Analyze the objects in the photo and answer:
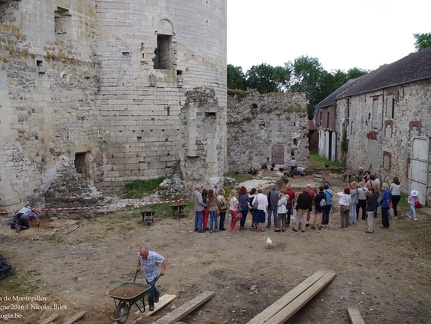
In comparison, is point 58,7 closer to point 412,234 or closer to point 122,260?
point 122,260

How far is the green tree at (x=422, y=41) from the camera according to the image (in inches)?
1425

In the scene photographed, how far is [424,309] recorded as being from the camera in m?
6.74

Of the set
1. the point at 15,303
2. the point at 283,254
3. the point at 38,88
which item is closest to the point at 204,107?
the point at 38,88

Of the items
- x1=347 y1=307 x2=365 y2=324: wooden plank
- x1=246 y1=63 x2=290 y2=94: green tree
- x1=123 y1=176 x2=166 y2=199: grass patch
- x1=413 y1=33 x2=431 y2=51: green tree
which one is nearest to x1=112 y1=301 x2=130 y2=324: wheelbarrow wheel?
x1=347 y1=307 x2=365 y2=324: wooden plank

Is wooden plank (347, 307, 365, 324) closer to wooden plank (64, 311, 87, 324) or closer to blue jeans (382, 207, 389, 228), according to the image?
wooden plank (64, 311, 87, 324)

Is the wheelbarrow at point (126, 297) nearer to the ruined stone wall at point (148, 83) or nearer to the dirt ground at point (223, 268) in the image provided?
the dirt ground at point (223, 268)

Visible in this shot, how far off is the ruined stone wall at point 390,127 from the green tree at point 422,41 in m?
16.2

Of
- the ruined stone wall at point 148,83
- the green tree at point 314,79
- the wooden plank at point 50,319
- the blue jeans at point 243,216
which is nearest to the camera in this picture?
the wooden plank at point 50,319

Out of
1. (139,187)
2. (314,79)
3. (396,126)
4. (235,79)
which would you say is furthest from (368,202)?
(314,79)

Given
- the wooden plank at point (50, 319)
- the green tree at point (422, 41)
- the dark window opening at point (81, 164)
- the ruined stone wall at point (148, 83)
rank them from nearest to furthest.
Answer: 1. the wooden plank at point (50, 319)
2. the dark window opening at point (81, 164)
3. the ruined stone wall at point (148, 83)
4. the green tree at point (422, 41)

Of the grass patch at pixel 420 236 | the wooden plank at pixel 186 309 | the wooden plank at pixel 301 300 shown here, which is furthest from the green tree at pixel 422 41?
the wooden plank at pixel 186 309

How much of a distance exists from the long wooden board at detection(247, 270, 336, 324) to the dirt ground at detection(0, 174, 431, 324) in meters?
0.18

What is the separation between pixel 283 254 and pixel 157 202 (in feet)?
19.5

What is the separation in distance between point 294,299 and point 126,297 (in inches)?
109
